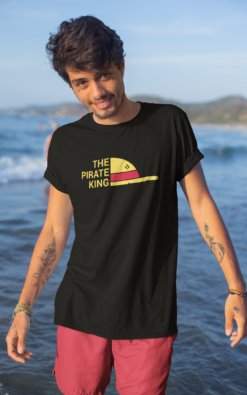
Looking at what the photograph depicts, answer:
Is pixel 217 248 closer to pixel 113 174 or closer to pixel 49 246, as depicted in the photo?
pixel 113 174

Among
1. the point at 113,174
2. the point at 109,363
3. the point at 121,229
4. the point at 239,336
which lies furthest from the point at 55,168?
the point at 239,336

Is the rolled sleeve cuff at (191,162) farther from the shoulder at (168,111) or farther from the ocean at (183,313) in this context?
the ocean at (183,313)

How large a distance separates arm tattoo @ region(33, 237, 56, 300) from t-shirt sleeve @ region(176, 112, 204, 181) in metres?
0.81

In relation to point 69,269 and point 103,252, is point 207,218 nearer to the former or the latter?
point 103,252

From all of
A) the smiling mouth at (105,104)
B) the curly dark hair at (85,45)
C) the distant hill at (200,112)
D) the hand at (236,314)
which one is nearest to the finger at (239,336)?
the hand at (236,314)

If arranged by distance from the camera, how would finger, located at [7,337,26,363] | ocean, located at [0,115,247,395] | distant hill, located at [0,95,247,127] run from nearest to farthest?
finger, located at [7,337,26,363] → ocean, located at [0,115,247,395] → distant hill, located at [0,95,247,127]

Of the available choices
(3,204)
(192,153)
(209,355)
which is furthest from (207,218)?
(3,204)

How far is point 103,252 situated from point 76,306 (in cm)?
31

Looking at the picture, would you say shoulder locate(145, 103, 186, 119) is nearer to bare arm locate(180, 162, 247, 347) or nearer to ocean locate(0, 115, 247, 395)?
bare arm locate(180, 162, 247, 347)

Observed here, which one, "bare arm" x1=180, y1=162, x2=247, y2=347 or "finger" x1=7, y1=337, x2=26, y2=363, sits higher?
"bare arm" x1=180, y1=162, x2=247, y2=347

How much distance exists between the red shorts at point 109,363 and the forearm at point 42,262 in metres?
0.24

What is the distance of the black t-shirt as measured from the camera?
5.98 ft

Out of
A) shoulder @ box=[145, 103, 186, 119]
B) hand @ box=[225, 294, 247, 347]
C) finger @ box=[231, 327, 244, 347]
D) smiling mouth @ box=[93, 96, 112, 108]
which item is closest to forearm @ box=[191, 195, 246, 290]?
hand @ box=[225, 294, 247, 347]

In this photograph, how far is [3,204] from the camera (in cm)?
959
